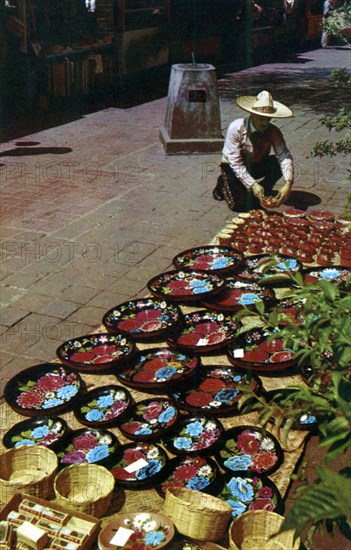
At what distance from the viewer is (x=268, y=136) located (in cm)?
785

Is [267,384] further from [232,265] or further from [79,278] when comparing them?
[79,278]

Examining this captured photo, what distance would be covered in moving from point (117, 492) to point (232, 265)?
2.83 meters

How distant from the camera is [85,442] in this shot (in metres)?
4.12

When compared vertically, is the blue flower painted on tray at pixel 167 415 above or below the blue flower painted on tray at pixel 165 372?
below

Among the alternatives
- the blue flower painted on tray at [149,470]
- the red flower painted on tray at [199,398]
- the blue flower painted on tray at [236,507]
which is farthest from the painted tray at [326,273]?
the blue flower painted on tray at [236,507]

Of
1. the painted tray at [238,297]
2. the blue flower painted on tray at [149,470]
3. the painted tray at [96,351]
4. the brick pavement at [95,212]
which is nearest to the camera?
the blue flower painted on tray at [149,470]

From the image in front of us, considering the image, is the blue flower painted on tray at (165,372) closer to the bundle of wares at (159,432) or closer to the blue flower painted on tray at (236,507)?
the bundle of wares at (159,432)

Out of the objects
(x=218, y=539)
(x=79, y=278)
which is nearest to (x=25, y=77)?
(x=79, y=278)

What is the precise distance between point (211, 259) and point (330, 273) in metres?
1.08

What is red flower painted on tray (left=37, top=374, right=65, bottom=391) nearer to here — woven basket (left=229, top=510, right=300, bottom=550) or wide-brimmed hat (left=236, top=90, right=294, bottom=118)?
woven basket (left=229, top=510, right=300, bottom=550)

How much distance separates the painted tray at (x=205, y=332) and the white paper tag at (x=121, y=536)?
1.79m

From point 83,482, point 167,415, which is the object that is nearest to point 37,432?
point 83,482

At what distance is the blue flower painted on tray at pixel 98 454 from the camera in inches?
156

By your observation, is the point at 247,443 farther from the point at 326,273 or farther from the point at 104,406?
the point at 326,273
